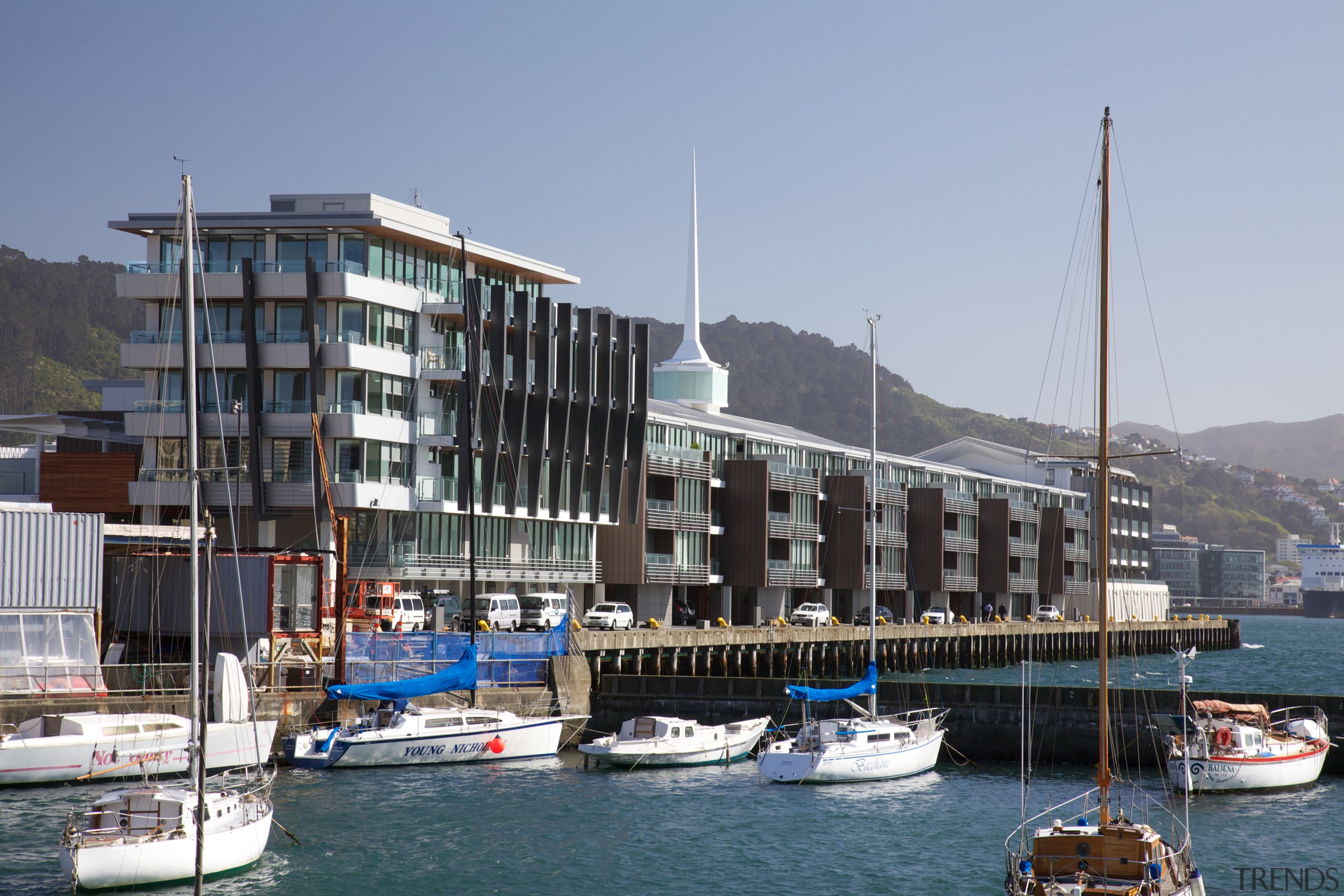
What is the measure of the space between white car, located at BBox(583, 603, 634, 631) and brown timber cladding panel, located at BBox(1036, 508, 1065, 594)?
6944cm

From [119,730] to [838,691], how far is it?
25.2 metres

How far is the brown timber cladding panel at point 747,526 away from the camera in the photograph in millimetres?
100438

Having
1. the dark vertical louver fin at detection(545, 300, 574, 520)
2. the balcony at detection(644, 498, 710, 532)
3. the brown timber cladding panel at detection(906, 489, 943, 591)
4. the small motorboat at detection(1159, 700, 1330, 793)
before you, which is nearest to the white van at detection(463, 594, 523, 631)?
the dark vertical louver fin at detection(545, 300, 574, 520)

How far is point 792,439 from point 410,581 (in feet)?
145

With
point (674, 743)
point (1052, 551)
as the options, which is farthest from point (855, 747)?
point (1052, 551)

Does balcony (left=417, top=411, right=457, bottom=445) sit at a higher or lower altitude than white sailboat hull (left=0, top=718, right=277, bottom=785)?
higher

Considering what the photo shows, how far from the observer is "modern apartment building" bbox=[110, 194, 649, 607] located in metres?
72.4

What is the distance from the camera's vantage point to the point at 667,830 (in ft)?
131

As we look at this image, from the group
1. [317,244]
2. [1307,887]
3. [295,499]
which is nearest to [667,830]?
[1307,887]

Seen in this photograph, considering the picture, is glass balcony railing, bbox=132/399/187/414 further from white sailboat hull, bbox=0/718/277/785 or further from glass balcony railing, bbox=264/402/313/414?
white sailboat hull, bbox=0/718/277/785

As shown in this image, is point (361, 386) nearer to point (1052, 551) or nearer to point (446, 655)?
point (446, 655)

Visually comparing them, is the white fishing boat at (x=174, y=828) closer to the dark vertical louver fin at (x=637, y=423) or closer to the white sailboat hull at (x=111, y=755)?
the white sailboat hull at (x=111, y=755)

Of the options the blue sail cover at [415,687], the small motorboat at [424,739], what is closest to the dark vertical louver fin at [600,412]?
the small motorboat at [424,739]

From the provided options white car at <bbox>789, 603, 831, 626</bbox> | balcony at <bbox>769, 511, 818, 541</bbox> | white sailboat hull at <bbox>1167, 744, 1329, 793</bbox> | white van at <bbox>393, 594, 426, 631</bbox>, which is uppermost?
balcony at <bbox>769, 511, 818, 541</bbox>
